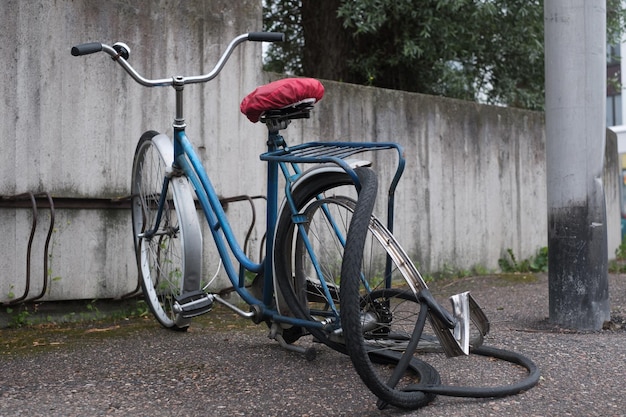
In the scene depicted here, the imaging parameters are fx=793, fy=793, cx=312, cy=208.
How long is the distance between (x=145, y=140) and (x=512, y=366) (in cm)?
226

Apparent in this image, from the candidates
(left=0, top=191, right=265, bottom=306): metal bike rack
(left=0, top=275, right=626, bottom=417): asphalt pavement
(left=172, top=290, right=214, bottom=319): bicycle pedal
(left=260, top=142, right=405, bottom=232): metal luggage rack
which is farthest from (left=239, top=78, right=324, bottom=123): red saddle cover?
(left=0, top=191, right=265, bottom=306): metal bike rack

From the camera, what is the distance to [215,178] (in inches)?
203

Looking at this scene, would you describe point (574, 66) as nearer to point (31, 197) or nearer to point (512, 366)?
point (512, 366)

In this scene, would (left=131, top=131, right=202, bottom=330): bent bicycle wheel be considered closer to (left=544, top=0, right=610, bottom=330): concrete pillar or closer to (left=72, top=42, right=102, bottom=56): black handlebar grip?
(left=72, top=42, right=102, bottom=56): black handlebar grip

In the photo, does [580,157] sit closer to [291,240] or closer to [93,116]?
[291,240]

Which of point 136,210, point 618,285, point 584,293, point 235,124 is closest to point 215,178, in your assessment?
point 235,124

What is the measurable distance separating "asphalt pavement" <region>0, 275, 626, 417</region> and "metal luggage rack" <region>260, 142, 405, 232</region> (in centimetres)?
73

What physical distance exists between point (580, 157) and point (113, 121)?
270cm

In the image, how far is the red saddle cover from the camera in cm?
324

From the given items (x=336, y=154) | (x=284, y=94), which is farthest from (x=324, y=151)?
(x=284, y=94)

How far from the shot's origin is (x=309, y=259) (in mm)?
3500

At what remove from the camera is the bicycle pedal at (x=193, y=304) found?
145 inches

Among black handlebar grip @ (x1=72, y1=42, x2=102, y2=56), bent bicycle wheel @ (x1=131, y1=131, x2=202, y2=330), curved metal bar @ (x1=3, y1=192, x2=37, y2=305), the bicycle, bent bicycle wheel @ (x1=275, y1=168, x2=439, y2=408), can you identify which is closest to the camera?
the bicycle

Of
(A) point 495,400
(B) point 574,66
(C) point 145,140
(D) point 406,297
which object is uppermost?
(B) point 574,66
